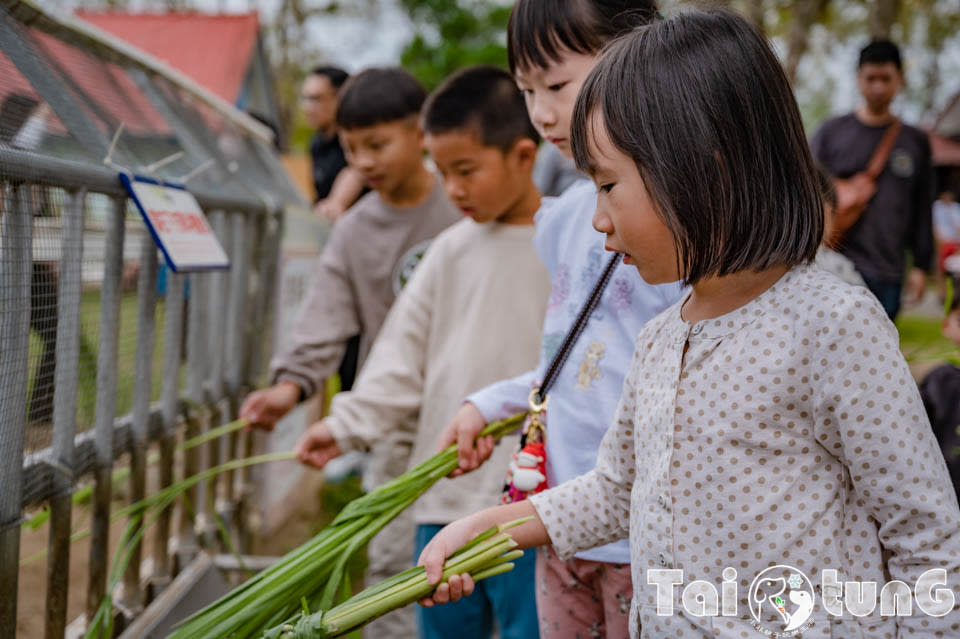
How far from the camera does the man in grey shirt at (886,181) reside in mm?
4609

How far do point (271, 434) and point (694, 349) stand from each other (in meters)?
3.01

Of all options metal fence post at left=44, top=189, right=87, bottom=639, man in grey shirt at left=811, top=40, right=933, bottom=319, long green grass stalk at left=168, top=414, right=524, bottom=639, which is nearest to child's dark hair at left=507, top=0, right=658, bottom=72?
long green grass stalk at left=168, top=414, right=524, bottom=639

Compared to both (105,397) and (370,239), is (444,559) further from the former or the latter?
(370,239)

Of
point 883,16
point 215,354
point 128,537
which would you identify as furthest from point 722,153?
point 883,16

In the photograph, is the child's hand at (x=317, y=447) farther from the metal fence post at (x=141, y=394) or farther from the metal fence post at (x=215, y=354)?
the metal fence post at (x=215, y=354)

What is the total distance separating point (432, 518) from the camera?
7.46ft

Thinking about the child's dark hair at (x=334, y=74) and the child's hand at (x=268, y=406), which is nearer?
the child's hand at (x=268, y=406)

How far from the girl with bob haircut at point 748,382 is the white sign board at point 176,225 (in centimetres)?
110

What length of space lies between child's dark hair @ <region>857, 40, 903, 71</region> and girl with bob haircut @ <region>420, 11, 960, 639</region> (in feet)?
13.3

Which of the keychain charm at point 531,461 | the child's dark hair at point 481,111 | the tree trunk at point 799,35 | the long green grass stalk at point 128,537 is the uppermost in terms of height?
the tree trunk at point 799,35

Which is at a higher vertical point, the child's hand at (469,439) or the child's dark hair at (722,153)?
the child's dark hair at (722,153)

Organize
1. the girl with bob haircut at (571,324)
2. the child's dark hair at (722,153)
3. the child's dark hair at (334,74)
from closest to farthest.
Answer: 1. the child's dark hair at (722,153)
2. the girl with bob haircut at (571,324)
3. the child's dark hair at (334,74)

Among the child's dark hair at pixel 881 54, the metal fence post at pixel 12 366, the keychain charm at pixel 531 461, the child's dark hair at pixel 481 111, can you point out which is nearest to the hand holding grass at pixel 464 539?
the keychain charm at pixel 531 461

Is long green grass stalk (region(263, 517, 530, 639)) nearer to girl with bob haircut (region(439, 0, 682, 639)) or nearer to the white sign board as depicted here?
girl with bob haircut (region(439, 0, 682, 639))
